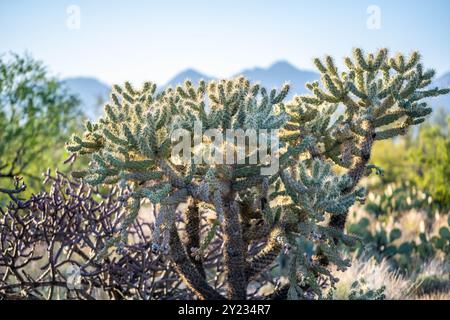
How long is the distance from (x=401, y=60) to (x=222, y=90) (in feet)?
4.13

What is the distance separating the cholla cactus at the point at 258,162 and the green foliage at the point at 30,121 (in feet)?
15.3

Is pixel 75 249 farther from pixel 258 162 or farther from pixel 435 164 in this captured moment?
pixel 435 164

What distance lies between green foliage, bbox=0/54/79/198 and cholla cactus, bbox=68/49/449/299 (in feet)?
15.3

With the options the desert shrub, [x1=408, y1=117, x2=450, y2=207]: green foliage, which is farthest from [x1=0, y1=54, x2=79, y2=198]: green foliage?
[x1=408, y1=117, x2=450, y2=207]: green foliage

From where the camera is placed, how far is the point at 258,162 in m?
2.70

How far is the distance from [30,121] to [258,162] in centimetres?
597

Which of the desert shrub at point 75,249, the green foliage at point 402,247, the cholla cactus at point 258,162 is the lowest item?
the green foliage at point 402,247

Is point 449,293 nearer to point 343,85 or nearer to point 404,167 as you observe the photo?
point 343,85

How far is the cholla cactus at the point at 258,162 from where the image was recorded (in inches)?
104

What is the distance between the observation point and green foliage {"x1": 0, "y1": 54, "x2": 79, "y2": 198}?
7520 millimetres

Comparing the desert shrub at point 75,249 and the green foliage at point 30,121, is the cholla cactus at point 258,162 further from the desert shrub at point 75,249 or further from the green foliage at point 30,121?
the green foliage at point 30,121

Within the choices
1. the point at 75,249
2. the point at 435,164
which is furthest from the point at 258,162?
the point at 435,164

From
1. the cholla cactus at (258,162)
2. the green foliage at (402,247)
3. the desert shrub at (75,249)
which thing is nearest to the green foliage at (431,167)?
the green foliage at (402,247)

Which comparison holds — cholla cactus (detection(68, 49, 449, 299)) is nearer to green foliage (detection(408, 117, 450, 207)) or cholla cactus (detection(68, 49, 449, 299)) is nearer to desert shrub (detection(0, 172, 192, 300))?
desert shrub (detection(0, 172, 192, 300))
